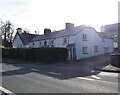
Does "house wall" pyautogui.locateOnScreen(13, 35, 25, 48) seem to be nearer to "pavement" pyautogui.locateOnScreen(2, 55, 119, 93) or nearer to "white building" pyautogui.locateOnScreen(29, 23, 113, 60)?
"white building" pyautogui.locateOnScreen(29, 23, 113, 60)

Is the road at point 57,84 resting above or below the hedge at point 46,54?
below

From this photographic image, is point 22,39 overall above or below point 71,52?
above

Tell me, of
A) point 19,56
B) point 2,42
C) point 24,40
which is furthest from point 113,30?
point 19,56

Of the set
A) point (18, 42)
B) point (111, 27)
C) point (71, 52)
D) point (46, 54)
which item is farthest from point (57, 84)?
point (111, 27)

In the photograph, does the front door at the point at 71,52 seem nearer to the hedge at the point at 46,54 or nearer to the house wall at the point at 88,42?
the house wall at the point at 88,42

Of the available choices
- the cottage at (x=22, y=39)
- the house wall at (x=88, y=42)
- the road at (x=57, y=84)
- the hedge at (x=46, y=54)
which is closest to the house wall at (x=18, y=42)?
the cottage at (x=22, y=39)

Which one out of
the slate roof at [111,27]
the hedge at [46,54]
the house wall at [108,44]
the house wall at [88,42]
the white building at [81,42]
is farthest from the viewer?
the slate roof at [111,27]

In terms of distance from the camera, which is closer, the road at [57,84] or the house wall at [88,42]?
the road at [57,84]

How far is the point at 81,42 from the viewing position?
4634 cm

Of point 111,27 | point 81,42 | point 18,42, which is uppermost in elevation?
point 111,27

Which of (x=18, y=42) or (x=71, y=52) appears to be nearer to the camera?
(x=71, y=52)

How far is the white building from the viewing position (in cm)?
4522

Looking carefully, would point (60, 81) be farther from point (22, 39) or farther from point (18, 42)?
point (18, 42)

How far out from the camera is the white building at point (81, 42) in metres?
45.2
